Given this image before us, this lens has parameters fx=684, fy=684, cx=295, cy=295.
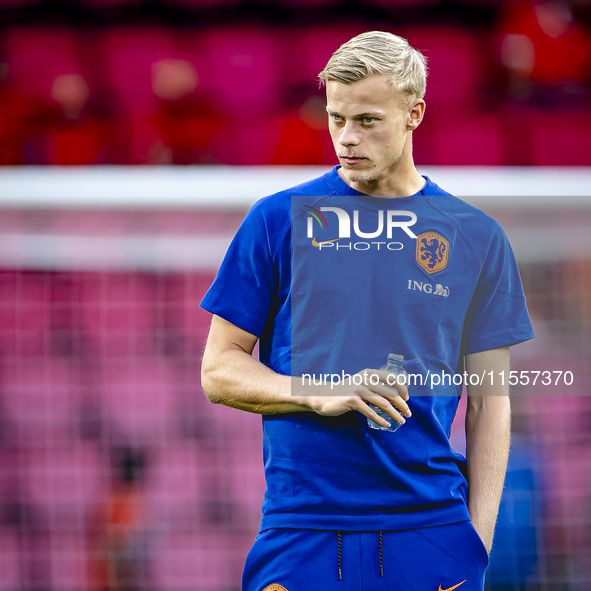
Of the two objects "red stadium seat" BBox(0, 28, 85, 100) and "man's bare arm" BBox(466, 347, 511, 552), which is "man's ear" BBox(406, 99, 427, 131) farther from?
"red stadium seat" BBox(0, 28, 85, 100)

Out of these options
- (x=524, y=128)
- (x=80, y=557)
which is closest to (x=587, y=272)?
(x=524, y=128)

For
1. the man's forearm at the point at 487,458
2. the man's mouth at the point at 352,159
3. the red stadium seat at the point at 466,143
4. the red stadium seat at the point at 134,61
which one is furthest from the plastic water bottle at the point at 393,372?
the red stadium seat at the point at 134,61

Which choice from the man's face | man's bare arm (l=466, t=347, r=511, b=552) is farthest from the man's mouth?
man's bare arm (l=466, t=347, r=511, b=552)

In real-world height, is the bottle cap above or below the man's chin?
below

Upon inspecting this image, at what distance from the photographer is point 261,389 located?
1147mm

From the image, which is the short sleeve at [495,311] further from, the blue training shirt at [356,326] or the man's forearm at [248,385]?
the man's forearm at [248,385]

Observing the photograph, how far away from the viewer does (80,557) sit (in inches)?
115

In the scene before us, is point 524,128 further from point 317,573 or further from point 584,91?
point 317,573

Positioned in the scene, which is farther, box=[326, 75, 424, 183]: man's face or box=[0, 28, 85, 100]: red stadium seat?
box=[0, 28, 85, 100]: red stadium seat

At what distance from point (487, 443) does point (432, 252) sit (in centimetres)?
38

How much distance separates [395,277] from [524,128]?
2735 mm

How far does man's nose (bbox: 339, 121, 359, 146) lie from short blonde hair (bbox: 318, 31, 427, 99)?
74mm

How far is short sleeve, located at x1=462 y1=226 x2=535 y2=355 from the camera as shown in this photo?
1.29 metres

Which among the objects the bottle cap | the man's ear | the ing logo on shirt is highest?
the man's ear
